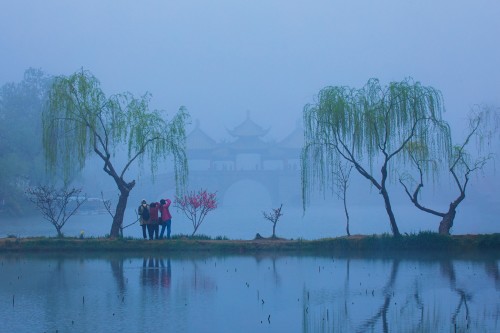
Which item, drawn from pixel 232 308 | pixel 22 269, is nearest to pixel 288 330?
pixel 232 308

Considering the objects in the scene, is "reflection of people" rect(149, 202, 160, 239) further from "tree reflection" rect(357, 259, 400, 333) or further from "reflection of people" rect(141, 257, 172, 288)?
"tree reflection" rect(357, 259, 400, 333)

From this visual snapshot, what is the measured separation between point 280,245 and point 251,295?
6306 mm

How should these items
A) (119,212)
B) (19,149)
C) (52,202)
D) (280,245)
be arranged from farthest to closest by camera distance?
(19,149), (52,202), (119,212), (280,245)

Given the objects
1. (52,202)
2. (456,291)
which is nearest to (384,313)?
(456,291)

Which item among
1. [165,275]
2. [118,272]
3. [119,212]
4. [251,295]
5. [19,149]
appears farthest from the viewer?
[19,149]

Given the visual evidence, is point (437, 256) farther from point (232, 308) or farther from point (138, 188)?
point (138, 188)

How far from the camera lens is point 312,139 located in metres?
17.5

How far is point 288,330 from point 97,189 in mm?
45376

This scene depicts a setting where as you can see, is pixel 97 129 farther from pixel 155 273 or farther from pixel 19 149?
pixel 19 149

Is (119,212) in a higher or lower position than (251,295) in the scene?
higher

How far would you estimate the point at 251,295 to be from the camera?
31.3 feet

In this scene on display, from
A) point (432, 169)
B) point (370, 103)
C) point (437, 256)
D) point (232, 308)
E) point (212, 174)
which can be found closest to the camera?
point (232, 308)

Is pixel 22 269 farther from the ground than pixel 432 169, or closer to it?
closer to it

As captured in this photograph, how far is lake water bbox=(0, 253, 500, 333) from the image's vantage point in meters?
7.64
